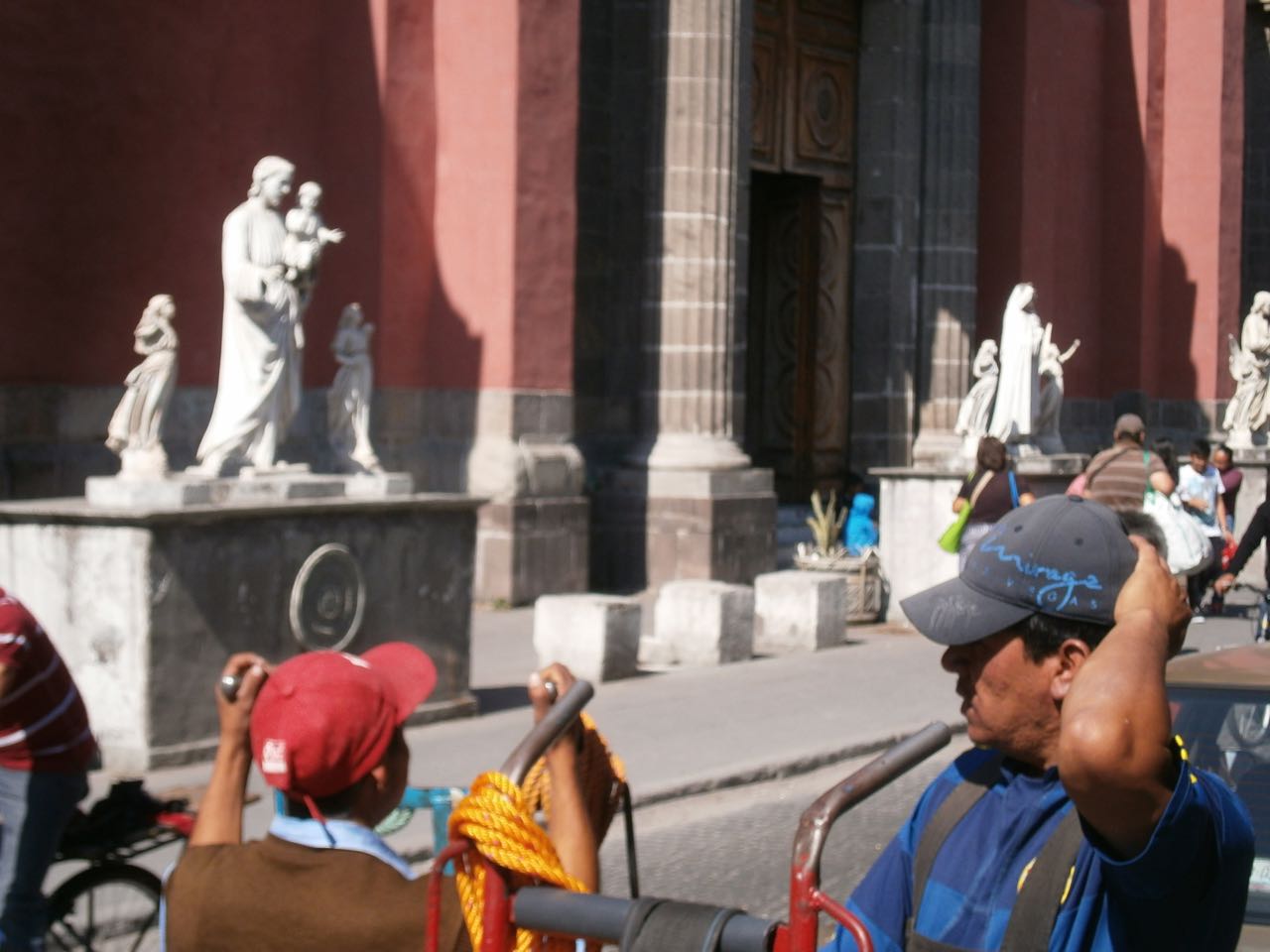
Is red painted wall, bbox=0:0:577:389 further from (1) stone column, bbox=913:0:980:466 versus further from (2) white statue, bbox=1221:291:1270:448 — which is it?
(2) white statue, bbox=1221:291:1270:448

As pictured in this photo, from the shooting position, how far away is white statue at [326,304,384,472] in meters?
12.0

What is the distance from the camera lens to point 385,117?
17328 mm

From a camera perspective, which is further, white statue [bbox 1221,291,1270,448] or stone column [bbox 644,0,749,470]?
white statue [bbox 1221,291,1270,448]

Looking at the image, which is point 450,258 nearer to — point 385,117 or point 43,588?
point 385,117

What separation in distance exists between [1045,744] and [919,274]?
2162 centimetres

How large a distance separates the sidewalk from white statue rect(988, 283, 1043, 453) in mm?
4241

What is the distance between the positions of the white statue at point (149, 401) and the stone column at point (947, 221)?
46.7ft

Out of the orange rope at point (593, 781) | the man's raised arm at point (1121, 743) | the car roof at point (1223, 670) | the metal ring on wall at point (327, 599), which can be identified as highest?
the man's raised arm at point (1121, 743)

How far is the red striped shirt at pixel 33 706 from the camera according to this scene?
5207 mm

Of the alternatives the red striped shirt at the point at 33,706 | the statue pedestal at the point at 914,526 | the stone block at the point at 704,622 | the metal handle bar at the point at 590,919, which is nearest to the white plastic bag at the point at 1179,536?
the stone block at the point at 704,622

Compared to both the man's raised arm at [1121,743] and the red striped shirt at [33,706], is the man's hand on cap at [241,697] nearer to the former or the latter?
the man's raised arm at [1121,743]

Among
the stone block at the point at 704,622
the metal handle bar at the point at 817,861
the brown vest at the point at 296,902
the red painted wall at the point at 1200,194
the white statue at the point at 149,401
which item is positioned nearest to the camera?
the metal handle bar at the point at 817,861

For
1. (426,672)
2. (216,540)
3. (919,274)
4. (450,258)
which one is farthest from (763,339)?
(426,672)

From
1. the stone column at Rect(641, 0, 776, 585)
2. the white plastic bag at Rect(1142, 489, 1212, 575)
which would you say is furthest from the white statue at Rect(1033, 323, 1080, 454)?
the white plastic bag at Rect(1142, 489, 1212, 575)
